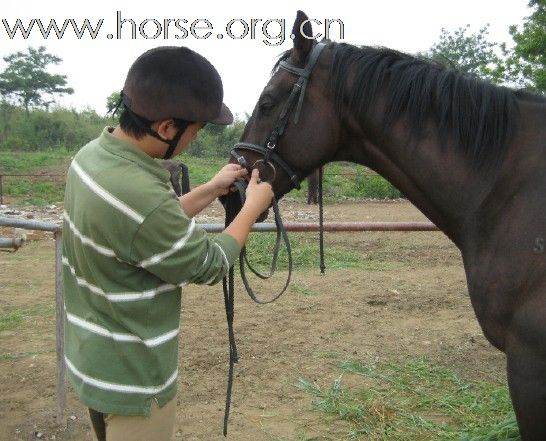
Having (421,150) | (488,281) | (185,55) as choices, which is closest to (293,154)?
(421,150)

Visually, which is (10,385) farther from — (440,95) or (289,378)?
(440,95)

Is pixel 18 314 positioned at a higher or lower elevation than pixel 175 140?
lower

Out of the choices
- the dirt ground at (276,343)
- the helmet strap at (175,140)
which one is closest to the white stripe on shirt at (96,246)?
the helmet strap at (175,140)

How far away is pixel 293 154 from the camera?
84.6 inches

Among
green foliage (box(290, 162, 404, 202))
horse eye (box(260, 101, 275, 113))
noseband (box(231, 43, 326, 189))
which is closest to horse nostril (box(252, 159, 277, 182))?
noseband (box(231, 43, 326, 189))

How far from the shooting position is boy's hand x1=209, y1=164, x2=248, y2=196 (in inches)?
81.7

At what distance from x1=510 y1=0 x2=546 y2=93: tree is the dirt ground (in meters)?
13.1

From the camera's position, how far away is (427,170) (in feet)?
6.55

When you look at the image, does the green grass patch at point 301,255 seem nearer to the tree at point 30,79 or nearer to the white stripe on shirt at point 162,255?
the white stripe on shirt at point 162,255

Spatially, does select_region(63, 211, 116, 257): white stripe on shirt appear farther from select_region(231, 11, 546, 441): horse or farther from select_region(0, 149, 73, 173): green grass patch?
select_region(0, 149, 73, 173): green grass patch

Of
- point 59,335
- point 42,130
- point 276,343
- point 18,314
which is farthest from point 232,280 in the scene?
point 42,130

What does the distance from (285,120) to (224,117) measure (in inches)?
19.2

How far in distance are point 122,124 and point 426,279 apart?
6.06m

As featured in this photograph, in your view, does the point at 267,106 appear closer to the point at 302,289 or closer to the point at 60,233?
the point at 60,233
